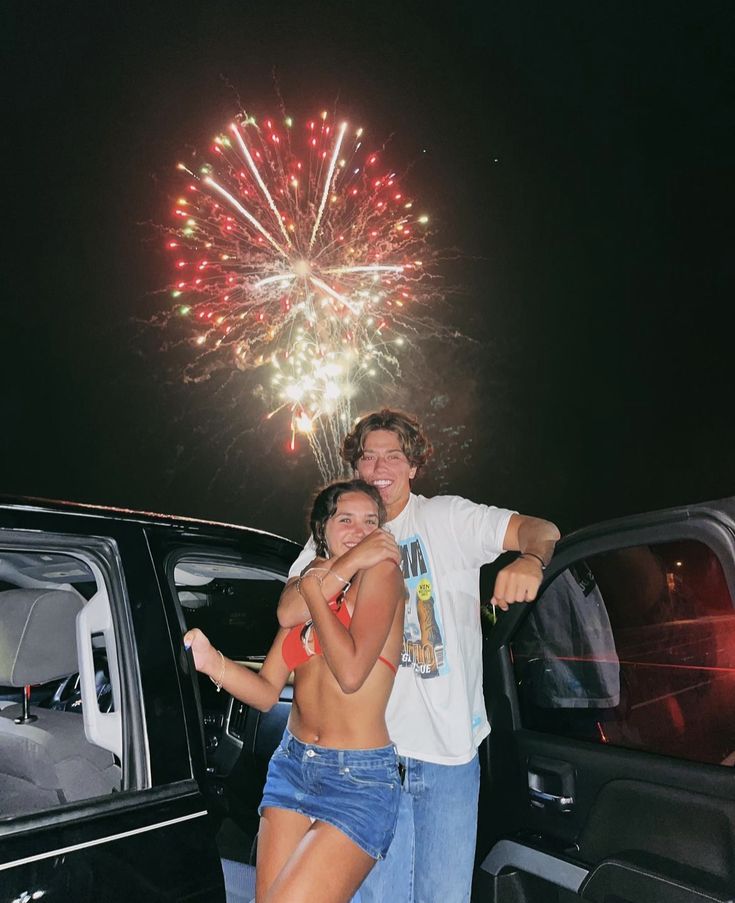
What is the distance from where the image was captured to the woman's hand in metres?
2.16

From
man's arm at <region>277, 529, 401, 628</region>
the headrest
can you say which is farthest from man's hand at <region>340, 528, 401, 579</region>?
the headrest

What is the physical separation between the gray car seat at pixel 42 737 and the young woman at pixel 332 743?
0.51 metres

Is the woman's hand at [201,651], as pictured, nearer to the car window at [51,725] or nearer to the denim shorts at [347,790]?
the car window at [51,725]

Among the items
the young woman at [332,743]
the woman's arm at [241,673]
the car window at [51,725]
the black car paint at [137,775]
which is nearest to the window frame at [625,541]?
the young woman at [332,743]

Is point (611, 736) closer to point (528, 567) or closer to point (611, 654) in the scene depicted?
point (611, 654)

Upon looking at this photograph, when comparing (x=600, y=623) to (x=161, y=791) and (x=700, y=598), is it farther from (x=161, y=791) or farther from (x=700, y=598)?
(x=161, y=791)

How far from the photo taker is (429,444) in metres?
2.96

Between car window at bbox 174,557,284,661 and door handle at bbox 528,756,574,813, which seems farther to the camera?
car window at bbox 174,557,284,661

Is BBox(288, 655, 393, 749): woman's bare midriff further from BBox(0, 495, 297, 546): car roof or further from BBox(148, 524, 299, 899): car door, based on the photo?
BBox(0, 495, 297, 546): car roof

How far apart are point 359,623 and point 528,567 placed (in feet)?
1.67

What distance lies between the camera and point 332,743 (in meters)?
2.13

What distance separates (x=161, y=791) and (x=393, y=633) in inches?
30.5

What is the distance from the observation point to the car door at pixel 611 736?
1702mm

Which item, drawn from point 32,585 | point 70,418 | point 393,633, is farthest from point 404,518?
point 70,418
